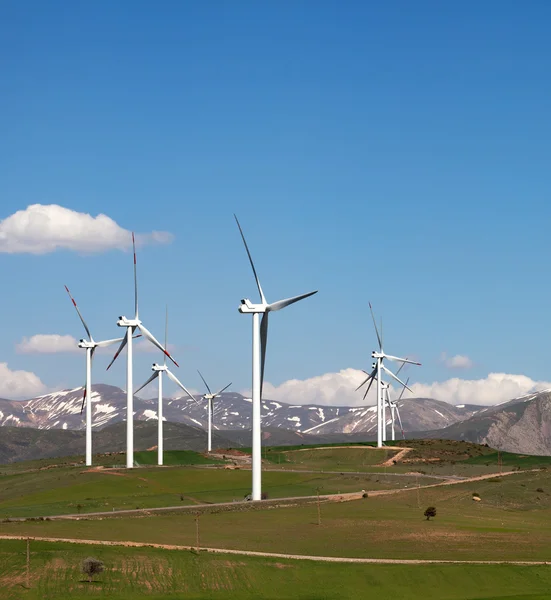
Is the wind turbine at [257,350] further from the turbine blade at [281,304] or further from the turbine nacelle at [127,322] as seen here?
the turbine nacelle at [127,322]

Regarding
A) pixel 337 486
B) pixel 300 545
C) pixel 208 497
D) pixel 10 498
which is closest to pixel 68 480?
pixel 10 498

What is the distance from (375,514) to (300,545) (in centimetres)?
2776

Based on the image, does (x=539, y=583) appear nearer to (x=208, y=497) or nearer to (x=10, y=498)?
(x=208, y=497)

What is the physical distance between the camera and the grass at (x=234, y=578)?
69.9 m

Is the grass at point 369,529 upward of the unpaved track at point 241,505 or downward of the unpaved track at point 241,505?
downward


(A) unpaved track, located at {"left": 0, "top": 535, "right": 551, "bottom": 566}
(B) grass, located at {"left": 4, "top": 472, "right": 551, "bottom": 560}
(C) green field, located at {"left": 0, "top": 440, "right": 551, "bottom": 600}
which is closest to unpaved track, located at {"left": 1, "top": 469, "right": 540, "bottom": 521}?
(C) green field, located at {"left": 0, "top": 440, "right": 551, "bottom": 600}

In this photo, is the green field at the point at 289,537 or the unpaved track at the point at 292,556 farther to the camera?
the unpaved track at the point at 292,556

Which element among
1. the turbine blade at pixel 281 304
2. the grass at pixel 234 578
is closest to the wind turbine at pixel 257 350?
the turbine blade at pixel 281 304

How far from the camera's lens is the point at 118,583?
234 feet

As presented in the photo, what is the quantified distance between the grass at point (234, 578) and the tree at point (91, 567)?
0.61m

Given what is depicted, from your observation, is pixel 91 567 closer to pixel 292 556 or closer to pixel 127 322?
pixel 292 556

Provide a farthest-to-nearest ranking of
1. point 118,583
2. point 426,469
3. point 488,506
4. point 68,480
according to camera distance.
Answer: point 426,469, point 68,480, point 488,506, point 118,583

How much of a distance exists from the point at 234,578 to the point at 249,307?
56307 mm

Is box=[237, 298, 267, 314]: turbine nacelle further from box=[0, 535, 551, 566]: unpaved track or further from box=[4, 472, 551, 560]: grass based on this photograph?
box=[0, 535, 551, 566]: unpaved track
